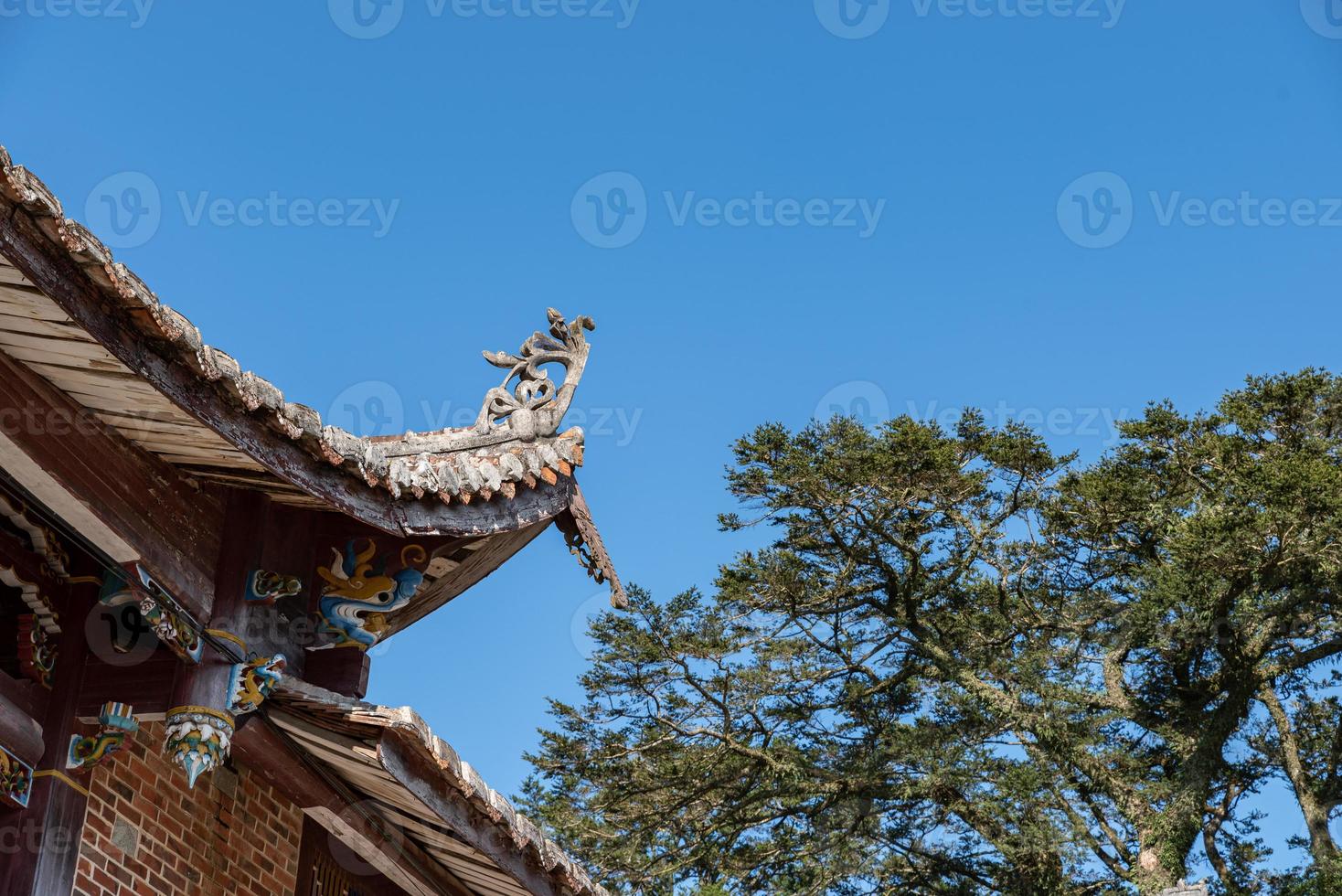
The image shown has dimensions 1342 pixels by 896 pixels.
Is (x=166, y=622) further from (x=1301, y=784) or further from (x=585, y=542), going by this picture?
(x=1301, y=784)

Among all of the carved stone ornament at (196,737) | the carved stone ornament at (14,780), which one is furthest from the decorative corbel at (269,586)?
the carved stone ornament at (14,780)

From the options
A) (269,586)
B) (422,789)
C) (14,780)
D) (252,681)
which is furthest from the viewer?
(422,789)

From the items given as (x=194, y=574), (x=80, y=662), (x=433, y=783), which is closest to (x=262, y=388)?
(x=194, y=574)

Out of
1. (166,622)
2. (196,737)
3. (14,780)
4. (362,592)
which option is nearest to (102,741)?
(14,780)

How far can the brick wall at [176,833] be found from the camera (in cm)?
501

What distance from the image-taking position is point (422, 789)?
527 cm

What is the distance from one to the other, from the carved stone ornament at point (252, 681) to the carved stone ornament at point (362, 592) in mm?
437

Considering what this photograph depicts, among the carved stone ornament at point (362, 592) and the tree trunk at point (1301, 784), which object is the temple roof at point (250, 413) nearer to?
the carved stone ornament at point (362, 592)

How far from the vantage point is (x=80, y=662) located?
16.5 ft

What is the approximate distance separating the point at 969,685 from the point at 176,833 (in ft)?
53.8

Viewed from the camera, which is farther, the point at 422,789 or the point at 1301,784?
the point at 1301,784

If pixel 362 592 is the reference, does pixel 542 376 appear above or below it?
above

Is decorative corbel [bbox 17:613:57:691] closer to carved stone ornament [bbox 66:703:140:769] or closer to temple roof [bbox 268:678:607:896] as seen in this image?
carved stone ornament [bbox 66:703:140:769]

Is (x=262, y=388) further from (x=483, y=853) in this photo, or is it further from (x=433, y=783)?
(x=483, y=853)
